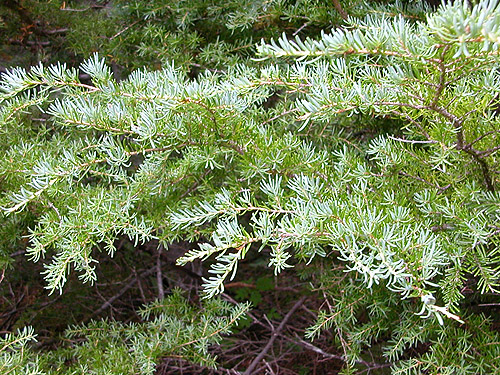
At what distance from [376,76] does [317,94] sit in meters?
0.19

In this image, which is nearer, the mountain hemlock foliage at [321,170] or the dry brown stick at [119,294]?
the mountain hemlock foliage at [321,170]

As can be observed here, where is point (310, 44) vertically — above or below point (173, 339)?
above

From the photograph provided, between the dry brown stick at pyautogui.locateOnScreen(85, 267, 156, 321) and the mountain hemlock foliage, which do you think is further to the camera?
the dry brown stick at pyautogui.locateOnScreen(85, 267, 156, 321)

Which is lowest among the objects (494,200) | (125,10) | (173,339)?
(173,339)

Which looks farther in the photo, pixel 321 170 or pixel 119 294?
pixel 119 294

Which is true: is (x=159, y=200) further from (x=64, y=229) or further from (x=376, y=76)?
(x=376, y=76)

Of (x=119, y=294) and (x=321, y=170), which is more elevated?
(x=321, y=170)

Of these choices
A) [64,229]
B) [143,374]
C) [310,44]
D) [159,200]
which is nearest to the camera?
[310,44]

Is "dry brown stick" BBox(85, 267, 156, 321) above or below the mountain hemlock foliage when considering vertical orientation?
below

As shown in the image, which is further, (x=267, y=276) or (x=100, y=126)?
(x=267, y=276)

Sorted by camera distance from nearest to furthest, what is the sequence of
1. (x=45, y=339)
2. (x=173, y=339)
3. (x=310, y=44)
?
1. (x=310, y=44)
2. (x=173, y=339)
3. (x=45, y=339)

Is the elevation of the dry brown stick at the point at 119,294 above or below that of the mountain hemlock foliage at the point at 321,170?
below

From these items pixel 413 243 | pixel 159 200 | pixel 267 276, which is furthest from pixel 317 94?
pixel 267 276

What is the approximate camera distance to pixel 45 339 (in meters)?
2.24
